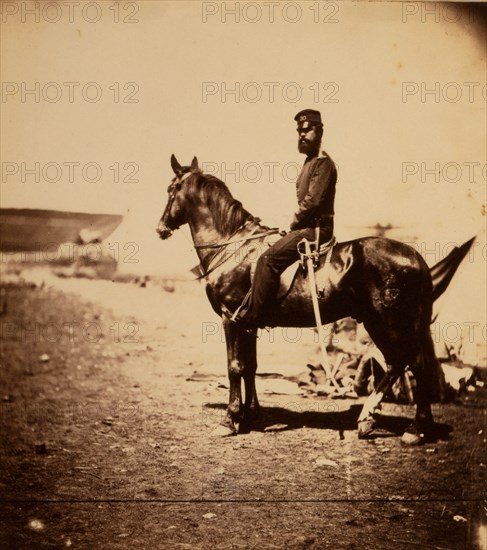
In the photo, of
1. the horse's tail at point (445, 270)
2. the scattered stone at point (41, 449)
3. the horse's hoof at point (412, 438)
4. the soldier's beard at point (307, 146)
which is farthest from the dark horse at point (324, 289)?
the scattered stone at point (41, 449)

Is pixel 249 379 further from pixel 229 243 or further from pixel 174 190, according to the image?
pixel 174 190

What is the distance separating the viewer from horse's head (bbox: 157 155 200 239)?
325 cm

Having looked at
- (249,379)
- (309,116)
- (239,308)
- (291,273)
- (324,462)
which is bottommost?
(324,462)

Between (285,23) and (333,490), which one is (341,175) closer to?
(285,23)

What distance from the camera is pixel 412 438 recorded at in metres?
3.21

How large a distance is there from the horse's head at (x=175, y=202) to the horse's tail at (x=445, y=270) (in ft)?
4.58

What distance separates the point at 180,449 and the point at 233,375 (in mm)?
482

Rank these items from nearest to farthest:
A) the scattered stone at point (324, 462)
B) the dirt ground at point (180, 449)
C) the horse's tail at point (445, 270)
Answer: the dirt ground at point (180, 449) → the scattered stone at point (324, 462) → the horse's tail at point (445, 270)

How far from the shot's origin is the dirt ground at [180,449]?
3.09 m

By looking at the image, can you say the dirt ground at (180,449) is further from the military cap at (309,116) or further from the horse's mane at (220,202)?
the military cap at (309,116)

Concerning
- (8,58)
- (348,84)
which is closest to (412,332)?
(348,84)

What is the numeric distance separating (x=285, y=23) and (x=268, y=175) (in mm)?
827

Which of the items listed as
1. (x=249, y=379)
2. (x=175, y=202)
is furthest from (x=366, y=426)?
(x=175, y=202)

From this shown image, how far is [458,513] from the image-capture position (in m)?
3.20
